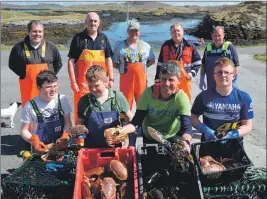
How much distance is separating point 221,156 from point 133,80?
7.63 feet

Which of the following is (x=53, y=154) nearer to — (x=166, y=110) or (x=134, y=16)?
(x=166, y=110)

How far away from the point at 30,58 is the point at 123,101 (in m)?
1.73

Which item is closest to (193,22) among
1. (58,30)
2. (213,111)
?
(58,30)

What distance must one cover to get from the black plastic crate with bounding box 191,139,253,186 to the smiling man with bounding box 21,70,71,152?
1.26 m

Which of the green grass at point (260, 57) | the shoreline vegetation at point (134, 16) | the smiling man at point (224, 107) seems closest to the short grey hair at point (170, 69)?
the smiling man at point (224, 107)

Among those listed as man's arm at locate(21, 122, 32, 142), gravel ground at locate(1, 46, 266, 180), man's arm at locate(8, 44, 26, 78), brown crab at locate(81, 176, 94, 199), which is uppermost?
man's arm at locate(8, 44, 26, 78)

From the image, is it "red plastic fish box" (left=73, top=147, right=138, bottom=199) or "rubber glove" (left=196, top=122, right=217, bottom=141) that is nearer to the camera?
"red plastic fish box" (left=73, top=147, right=138, bottom=199)

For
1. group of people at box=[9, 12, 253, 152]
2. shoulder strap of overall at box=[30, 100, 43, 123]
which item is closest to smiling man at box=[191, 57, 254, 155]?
group of people at box=[9, 12, 253, 152]

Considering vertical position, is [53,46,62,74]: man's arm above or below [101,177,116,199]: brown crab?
above

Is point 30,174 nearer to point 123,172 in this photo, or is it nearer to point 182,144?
point 123,172

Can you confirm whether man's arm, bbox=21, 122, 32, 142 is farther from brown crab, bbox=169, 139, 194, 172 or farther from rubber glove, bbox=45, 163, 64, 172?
brown crab, bbox=169, 139, 194, 172

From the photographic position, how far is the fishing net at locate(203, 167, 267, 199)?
2.40 metres

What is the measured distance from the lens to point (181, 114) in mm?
3072

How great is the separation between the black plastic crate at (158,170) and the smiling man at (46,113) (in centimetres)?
91
